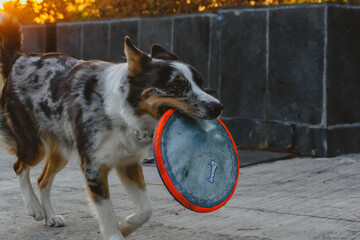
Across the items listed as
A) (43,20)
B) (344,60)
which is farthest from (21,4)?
(344,60)

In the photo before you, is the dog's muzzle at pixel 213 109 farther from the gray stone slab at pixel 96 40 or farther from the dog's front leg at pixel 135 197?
the gray stone slab at pixel 96 40

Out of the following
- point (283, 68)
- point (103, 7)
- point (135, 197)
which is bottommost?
point (135, 197)

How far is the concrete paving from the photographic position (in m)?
4.89

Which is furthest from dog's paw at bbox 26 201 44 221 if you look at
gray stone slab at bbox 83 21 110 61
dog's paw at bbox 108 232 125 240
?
gray stone slab at bbox 83 21 110 61

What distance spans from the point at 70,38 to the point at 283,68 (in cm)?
530

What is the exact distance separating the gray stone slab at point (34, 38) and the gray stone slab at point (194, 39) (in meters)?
4.15

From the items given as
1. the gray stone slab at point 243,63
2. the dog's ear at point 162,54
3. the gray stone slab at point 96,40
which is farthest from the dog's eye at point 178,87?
the gray stone slab at point 96,40

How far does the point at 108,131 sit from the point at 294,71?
4.97m

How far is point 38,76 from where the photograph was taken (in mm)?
5371

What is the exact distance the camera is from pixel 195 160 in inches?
176

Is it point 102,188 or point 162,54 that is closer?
point 102,188

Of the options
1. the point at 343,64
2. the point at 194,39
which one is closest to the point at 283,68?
the point at 343,64

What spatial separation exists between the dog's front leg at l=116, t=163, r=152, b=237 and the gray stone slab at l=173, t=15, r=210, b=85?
5488 millimetres

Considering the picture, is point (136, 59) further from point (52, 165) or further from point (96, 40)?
point (96, 40)
